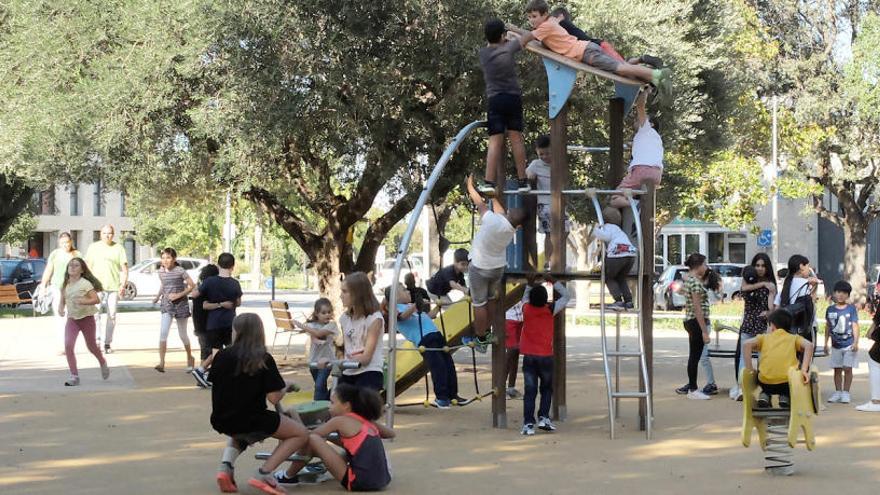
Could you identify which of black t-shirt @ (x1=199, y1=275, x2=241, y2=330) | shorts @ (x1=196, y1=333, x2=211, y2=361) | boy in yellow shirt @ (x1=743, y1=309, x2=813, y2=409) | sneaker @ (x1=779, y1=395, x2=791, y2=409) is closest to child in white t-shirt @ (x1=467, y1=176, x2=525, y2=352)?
boy in yellow shirt @ (x1=743, y1=309, x2=813, y2=409)

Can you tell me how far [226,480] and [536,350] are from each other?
388 cm

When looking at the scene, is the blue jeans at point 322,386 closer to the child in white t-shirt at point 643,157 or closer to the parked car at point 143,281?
the child in white t-shirt at point 643,157

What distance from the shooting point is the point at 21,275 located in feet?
123

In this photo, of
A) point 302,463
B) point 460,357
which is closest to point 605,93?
point 460,357

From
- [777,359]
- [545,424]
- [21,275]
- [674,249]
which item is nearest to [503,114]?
[545,424]

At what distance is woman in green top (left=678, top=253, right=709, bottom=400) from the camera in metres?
14.3

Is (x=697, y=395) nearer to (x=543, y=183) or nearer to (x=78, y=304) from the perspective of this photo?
(x=543, y=183)

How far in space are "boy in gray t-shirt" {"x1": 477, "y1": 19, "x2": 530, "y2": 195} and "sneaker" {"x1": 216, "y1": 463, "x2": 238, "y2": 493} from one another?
4.05 meters

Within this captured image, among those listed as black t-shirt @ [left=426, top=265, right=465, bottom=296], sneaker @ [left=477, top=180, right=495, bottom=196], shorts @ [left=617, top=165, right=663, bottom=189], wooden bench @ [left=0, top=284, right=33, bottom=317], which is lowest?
wooden bench @ [left=0, top=284, right=33, bottom=317]

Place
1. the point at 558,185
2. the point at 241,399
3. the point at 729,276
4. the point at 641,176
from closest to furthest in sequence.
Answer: the point at 241,399 < the point at 641,176 < the point at 558,185 < the point at 729,276

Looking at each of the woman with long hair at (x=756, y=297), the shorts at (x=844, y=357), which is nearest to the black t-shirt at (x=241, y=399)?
the woman with long hair at (x=756, y=297)

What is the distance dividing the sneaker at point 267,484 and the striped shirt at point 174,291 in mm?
8559

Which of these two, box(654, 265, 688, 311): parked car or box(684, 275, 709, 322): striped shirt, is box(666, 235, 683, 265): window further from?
box(684, 275, 709, 322): striped shirt

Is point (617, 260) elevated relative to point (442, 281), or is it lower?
elevated
